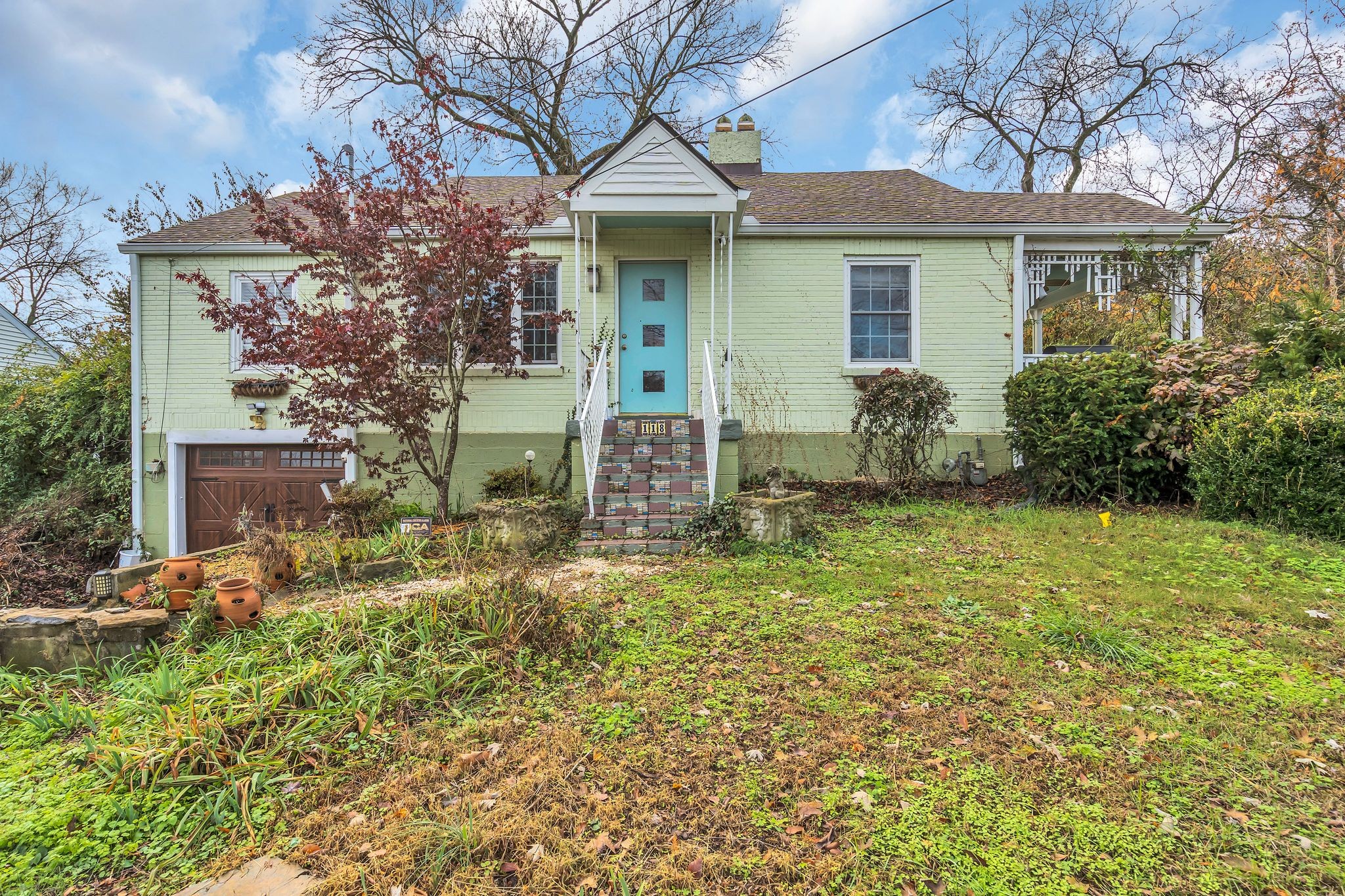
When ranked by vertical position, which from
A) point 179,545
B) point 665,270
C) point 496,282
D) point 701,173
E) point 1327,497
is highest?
point 701,173

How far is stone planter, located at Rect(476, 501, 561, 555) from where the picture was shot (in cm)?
582

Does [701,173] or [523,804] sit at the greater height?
[701,173]

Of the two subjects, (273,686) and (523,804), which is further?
(273,686)

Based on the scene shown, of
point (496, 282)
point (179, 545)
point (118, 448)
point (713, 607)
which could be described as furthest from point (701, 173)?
point (118, 448)

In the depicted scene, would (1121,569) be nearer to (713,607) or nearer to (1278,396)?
(1278,396)

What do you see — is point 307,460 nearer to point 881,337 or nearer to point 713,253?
point 713,253

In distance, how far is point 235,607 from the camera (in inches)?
152

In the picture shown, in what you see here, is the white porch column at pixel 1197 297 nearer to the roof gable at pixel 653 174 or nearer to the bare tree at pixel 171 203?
the roof gable at pixel 653 174

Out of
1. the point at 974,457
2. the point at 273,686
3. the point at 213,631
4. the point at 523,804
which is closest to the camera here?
the point at 523,804

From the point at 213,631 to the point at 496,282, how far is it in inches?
199

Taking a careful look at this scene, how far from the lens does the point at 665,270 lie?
9070mm

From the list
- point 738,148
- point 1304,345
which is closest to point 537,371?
point 738,148

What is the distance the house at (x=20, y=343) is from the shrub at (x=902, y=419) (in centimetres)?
2046

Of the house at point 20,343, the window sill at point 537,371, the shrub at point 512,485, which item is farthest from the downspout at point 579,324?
the house at point 20,343
